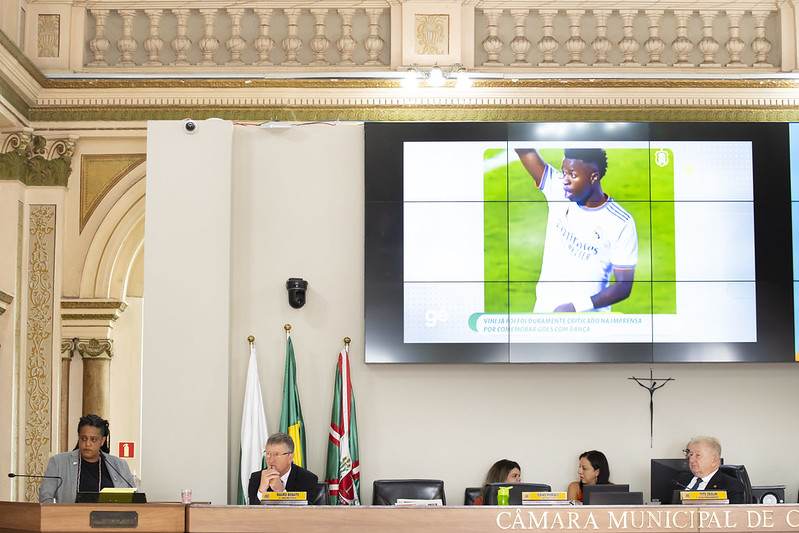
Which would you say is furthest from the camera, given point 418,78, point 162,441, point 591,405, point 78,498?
point 418,78

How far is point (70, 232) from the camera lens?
38.1 ft

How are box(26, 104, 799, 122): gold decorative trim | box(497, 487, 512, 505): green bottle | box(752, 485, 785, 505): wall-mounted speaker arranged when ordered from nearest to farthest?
box(497, 487, 512, 505): green bottle, box(752, 485, 785, 505): wall-mounted speaker, box(26, 104, 799, 122): gold decorative trim

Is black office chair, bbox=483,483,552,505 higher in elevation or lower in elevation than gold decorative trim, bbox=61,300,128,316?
lower

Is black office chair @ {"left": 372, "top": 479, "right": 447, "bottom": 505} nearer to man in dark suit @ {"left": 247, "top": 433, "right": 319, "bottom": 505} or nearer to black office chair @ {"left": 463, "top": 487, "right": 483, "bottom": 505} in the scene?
black office chair @ {"left": 463, "top": 487, "right": 483, "bottom": 505}

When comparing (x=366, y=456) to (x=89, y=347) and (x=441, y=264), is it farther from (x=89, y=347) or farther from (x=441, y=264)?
(x=89, y=347)

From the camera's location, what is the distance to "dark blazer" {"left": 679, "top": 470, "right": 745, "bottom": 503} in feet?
22.1

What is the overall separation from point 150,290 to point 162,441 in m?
1.00

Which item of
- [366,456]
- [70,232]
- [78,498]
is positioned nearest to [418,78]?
[70,232]

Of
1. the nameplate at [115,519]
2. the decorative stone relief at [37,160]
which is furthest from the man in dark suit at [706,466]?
the decorative stone relief at [37,160]

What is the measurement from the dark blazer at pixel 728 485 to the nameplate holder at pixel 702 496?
381 mm

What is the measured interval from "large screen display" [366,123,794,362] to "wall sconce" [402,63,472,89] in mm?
3256

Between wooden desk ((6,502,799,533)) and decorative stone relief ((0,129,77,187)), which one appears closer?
wooden desk ((6,502,799,533))

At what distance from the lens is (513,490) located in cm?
687

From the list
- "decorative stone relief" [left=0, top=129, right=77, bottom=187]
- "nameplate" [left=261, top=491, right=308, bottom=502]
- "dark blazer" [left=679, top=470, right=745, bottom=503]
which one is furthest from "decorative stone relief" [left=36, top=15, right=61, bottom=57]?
"dark blazer" [left=679, top=470, right=745, bottom=503]
